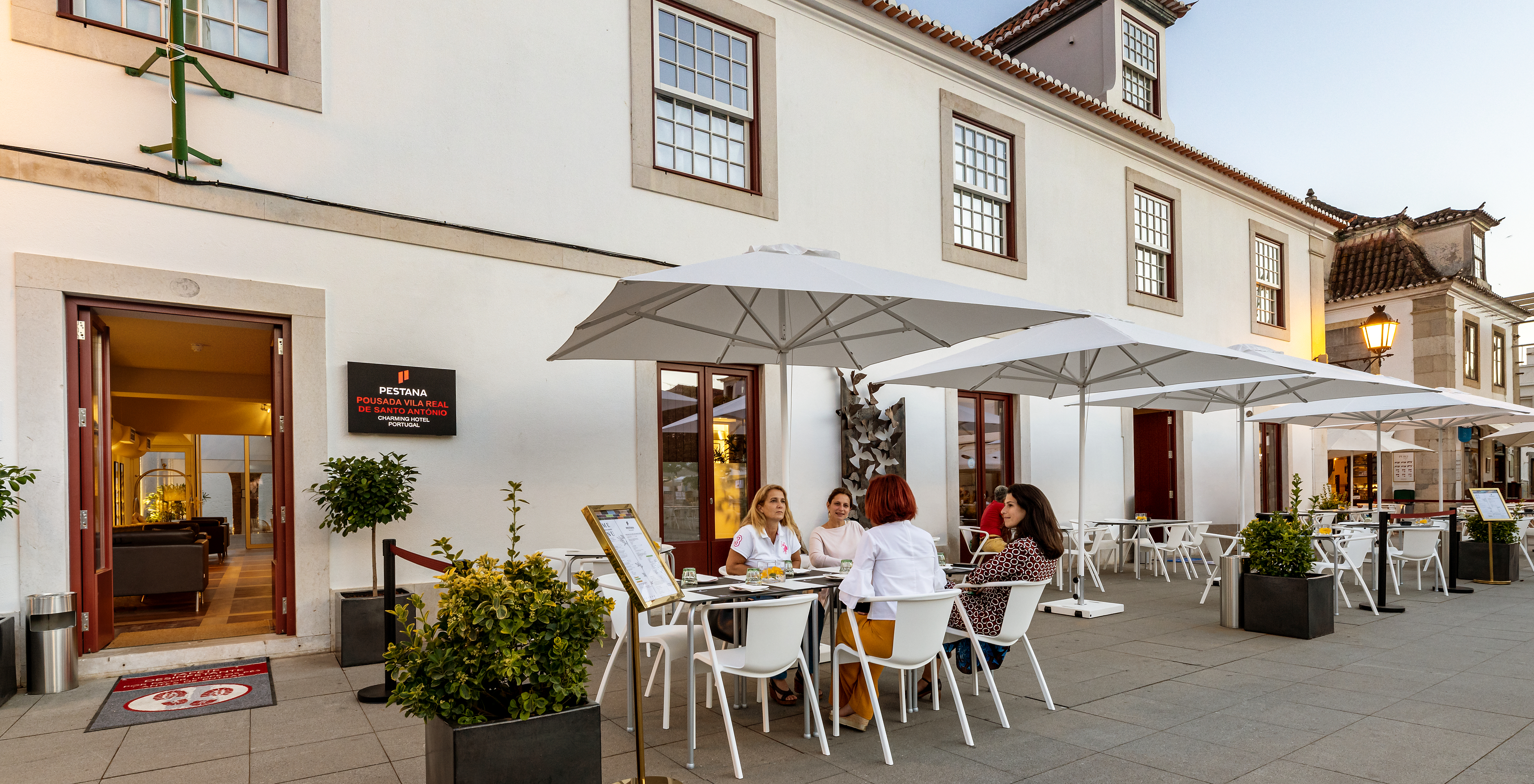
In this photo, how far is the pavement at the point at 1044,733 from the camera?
371 centimetres

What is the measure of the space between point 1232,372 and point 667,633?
5400 mm

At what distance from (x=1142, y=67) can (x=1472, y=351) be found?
13.5 m

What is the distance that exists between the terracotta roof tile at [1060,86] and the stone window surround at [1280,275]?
1.84 feet

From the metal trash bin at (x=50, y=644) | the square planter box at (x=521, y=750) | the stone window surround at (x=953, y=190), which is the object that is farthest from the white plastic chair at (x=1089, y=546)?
the metal trash bin at (x=50, y=644)

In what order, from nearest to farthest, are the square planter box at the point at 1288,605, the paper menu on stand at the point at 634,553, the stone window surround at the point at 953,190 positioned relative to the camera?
1. the paper menu on stand at the point at 634,553
2. the square planter box at the point at 1288,605
3. the stone window surround at the point at 953,190

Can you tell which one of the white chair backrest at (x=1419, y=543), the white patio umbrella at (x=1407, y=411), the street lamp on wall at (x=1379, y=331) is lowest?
the white chair backrest at (x=1419, y=543)

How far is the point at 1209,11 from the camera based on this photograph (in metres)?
13.5

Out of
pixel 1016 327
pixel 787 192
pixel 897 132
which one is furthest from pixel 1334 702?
pixel 897 132

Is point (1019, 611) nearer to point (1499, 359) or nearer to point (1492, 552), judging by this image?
point (1492, 552)

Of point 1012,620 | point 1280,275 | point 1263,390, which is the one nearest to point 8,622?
point 1012,620

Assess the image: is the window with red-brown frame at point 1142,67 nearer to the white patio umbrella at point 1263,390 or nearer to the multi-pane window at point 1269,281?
the multi-pane window at point 1269,281

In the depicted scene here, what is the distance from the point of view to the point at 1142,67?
1330 centimetres

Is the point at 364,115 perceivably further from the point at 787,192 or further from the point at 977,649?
the point at 977,649

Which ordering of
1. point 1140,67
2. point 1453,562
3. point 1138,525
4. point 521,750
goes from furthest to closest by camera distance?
1. point 1140,67
2. point 1138,525
3. point 1453,562
4. point 521,750
